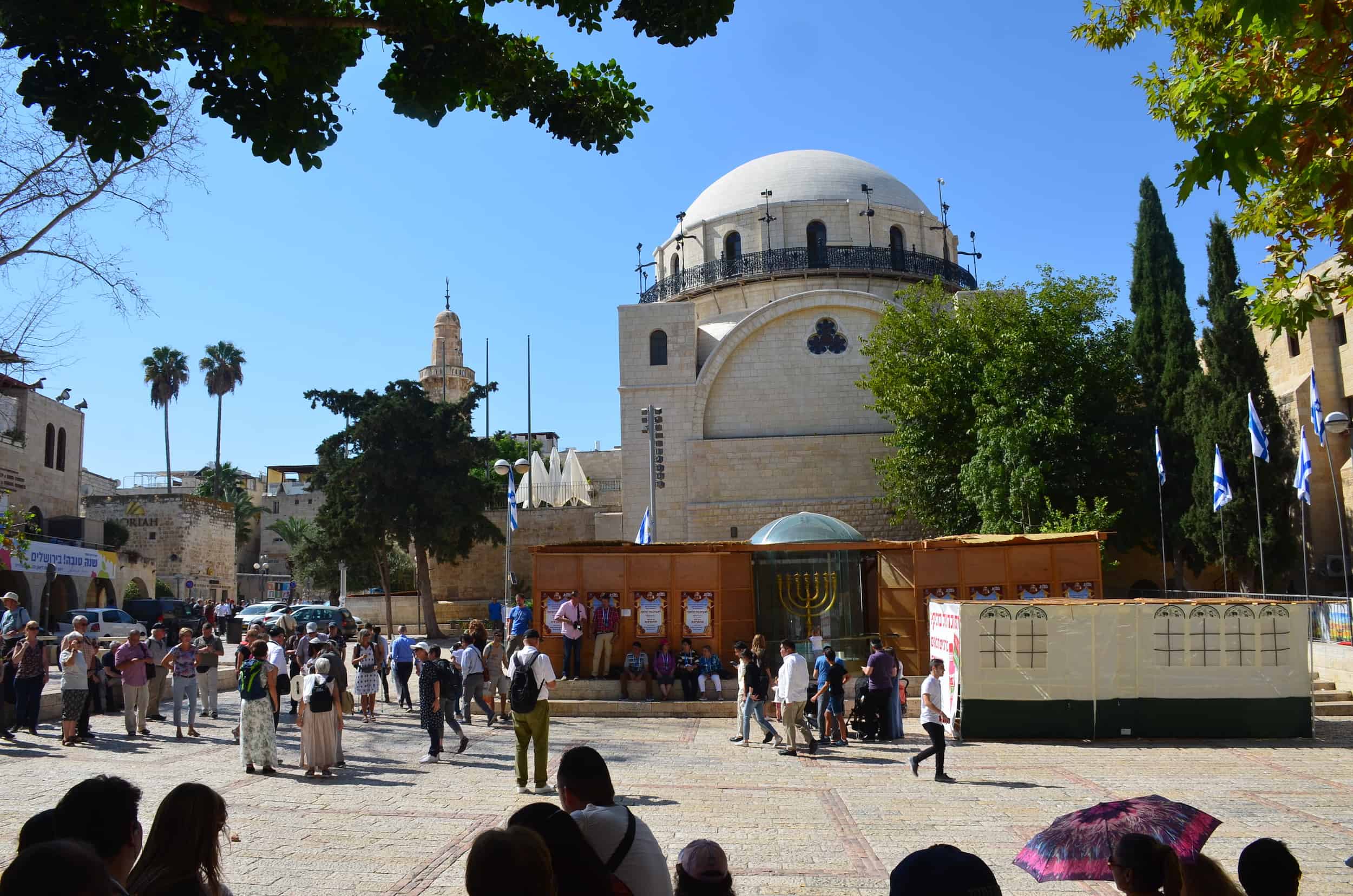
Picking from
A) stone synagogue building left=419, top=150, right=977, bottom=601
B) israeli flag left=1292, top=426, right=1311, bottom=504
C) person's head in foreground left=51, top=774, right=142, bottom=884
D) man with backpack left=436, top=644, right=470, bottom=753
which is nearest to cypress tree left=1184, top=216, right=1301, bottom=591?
israeli flag left=1292, top=426, right=1311, bottom=504

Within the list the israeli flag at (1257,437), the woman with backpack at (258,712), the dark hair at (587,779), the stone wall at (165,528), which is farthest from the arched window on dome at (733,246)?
the dark hair at (587,779)

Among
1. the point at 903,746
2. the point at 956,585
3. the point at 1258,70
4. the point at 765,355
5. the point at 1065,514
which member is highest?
the point at 765,355

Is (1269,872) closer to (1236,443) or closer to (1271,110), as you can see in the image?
(1271,110)

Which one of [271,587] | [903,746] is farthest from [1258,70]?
[271,587]

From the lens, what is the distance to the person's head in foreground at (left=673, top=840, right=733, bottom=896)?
128 inches

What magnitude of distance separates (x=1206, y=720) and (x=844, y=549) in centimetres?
578

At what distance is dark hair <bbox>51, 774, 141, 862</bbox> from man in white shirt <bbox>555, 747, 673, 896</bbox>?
1376mm

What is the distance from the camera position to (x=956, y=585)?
15680 millimetres

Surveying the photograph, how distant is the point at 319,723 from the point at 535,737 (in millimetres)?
2428

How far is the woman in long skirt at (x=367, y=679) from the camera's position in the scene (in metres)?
13.8

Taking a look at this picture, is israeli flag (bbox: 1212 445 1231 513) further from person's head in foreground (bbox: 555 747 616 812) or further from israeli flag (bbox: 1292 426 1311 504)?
person's head in foreground (bbox: 555 747 616 812)

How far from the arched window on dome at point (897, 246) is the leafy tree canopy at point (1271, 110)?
2581 cm

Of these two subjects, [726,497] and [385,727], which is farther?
[726,497]

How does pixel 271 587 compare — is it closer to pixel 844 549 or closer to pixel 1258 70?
pixel 844 549
